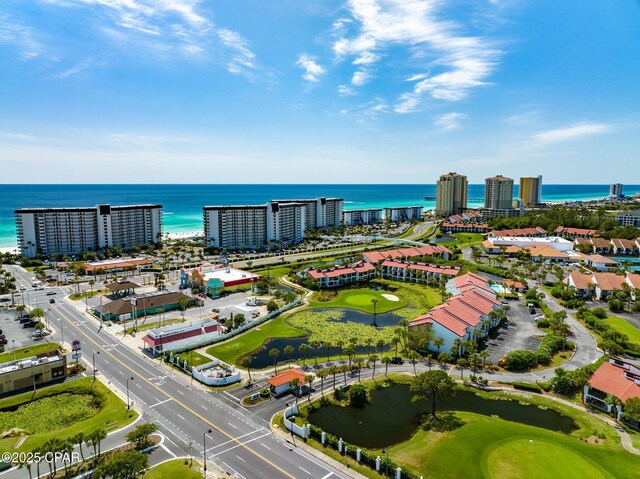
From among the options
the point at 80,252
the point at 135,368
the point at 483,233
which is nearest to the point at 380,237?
the point at 483,233

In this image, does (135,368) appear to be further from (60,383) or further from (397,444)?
(397,444)

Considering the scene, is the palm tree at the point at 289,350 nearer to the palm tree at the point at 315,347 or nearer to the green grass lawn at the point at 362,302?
the palm tree at the point at 315,347

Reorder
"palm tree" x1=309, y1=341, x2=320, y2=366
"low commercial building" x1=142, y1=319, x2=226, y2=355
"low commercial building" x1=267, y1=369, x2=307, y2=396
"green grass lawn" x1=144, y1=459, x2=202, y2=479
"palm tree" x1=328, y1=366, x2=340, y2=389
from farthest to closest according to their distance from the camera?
"low commercial building" x1=142, y1=319, x2=226, y2=355 < "palm tree" x1=309, y1=341, x2=320, y2=366 < "palm tree" x1=328, y1=366, x2=340, y2=389 < "low commercial building" x1=267, y1=369, x2=307, y2=396 < "green grass lawn" x1=144, y1=459, x2=202, y2=479

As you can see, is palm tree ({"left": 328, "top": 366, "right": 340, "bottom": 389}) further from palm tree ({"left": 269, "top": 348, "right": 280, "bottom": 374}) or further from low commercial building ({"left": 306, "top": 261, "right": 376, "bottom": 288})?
low commercial building ({"left": 306, "top": 261, "right": 376, "bottom": 288})

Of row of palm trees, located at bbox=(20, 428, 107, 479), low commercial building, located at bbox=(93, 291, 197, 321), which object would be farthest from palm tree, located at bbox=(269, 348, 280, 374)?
low commercial building, located at bbox=(93, 291, 197, 321)

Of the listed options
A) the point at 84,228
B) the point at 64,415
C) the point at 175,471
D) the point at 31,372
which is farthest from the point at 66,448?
the point at 84,228

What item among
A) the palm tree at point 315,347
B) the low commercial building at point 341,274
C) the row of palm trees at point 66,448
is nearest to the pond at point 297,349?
the palm tree at point 315,347
